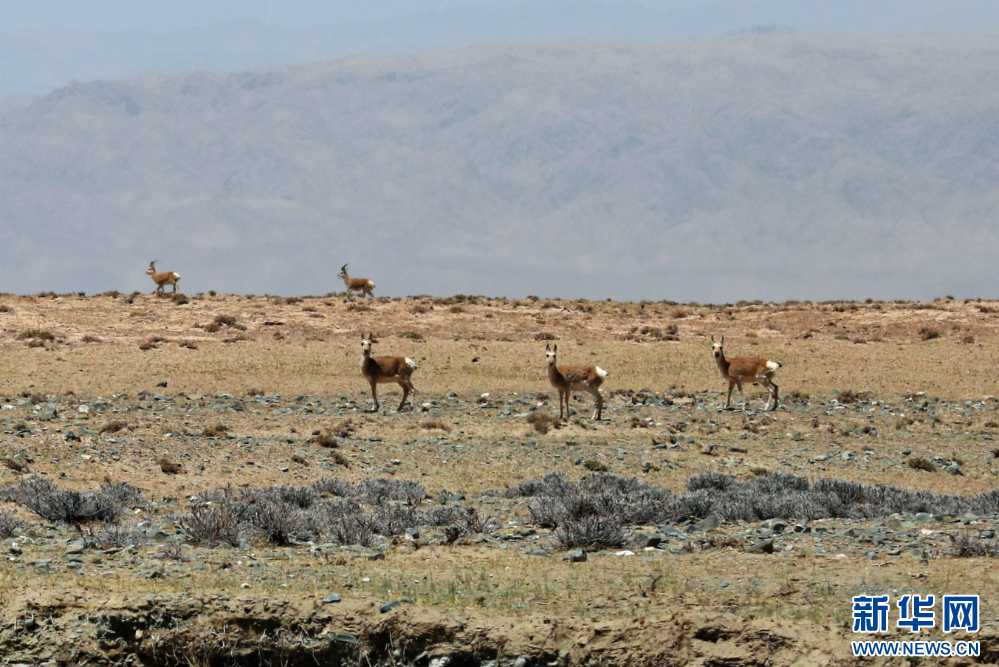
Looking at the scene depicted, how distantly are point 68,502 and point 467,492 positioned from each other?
701 cm

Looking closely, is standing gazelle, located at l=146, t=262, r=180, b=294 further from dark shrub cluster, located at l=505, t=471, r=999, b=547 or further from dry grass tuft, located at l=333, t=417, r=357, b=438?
dark shrub cluster, located at l=505, t=471, r=999, b=547

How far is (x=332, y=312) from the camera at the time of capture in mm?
48125

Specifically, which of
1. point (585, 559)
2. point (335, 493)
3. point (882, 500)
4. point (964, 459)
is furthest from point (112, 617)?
point (964, 459)

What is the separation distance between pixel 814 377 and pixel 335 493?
21874mm

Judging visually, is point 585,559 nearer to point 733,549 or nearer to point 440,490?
point 733,549

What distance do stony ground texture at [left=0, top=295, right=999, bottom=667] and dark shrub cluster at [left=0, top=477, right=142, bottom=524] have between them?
45 millimetres

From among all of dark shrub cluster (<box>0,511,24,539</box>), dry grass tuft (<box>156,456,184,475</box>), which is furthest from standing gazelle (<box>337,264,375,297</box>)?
dark shrub cluster (<box>0,511,24,539</box>)

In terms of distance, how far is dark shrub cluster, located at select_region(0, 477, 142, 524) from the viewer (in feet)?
51.7

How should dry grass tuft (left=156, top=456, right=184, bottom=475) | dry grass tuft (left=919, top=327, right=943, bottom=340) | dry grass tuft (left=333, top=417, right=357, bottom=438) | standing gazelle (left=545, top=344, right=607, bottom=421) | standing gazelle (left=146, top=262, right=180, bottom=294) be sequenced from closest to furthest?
dry grass tuft (left=156, top=456, right=184, bottom=475) → dry grass tuft (left=333, top=417, right=357, bottom=438) → standing gazelle (left=545, top=344, right=607, bottom=421) → dry grass tuft (left=919, top=327, right=943, bottom=340) → standing gazelle (left=146, top=262, right=180, bottom=294)

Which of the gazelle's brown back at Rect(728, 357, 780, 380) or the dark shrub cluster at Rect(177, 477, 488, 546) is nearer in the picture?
the dark shrub cluster at Rect(177, 477, 488, 546)

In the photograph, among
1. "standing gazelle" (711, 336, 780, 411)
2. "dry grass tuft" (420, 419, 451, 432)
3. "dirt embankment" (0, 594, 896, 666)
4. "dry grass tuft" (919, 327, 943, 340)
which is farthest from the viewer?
"dry grass tuft" (919, 327, 943, 340)

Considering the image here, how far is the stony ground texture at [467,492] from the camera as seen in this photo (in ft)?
34.9

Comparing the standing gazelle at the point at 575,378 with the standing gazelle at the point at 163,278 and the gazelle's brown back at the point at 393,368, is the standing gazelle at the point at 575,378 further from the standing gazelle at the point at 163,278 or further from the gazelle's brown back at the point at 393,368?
the standing gazelle at the point at 163,278

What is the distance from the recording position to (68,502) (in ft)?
52.1
